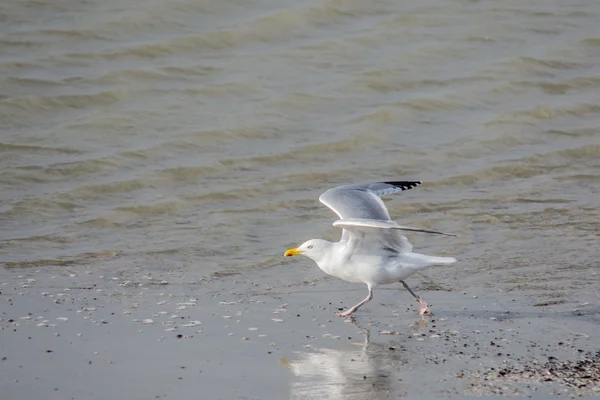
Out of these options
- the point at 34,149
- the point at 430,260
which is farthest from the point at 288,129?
the point at 430,260

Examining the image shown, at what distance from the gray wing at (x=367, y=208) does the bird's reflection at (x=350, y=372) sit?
1209mm

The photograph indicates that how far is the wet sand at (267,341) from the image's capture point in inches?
247

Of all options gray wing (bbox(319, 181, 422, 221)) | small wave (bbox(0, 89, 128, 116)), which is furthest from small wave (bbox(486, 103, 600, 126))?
small wave (bbox(0, 89, 128, 116))

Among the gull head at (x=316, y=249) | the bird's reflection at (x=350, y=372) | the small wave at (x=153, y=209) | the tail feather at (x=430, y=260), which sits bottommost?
the small wave at (x=153, y=209)

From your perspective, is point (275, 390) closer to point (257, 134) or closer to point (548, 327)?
point (548, 327)

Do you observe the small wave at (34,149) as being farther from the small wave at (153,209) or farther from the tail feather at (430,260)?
the tail feather at (430,260)

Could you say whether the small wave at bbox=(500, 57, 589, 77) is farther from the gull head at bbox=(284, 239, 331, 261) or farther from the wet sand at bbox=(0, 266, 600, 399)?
the gull head at bbox=(284, 239, 331, 261)

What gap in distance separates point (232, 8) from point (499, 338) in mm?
10415

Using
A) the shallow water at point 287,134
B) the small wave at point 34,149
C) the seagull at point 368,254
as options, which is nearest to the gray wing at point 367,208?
the seagull at point 368,254

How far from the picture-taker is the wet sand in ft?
20.5

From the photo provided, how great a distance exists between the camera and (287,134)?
13.5 m

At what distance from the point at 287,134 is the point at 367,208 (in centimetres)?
484

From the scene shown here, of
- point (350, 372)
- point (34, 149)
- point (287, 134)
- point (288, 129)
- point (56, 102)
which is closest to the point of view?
point (350, 372)

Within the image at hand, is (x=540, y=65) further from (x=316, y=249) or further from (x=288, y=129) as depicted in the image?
(x=316, y=249)
